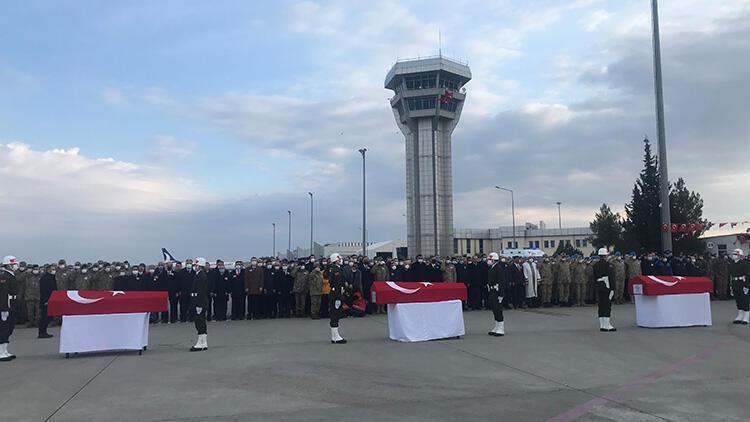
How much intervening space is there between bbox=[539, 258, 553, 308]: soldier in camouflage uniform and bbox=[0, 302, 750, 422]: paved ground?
710cm

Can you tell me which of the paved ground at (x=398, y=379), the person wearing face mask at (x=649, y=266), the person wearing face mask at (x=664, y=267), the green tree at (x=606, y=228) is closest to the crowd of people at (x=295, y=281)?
the person wearing face mask at (x=649, y=266)

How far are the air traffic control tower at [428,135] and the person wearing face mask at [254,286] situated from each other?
69.2 meters

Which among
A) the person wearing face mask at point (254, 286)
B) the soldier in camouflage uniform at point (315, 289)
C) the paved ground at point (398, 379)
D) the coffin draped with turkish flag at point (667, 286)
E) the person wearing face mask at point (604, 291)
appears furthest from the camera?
the person wearing face mask at point (254, 286)

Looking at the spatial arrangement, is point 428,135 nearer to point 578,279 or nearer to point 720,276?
point 720,276

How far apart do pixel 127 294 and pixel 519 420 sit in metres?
9.20

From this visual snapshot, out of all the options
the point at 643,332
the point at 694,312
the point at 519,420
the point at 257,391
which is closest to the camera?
the point at 519,420

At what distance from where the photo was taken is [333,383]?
9172mm

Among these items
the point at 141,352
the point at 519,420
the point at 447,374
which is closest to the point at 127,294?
the point at 141,352

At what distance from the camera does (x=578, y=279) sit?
22.5m

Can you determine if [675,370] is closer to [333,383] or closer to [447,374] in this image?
[447,374]

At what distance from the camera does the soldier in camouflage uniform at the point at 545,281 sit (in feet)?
73.0

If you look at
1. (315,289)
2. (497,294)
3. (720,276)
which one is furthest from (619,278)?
(315,289)

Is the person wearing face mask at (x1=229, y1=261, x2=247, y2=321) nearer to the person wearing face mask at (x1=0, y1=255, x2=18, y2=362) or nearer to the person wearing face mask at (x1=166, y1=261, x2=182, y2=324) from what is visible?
the person wearing face mask at (x1=166, y1=261, x2=182, y2=324)

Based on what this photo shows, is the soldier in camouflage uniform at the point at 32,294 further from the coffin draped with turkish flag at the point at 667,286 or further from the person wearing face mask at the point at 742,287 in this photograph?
the person wearing face mask at the point at 742,287
